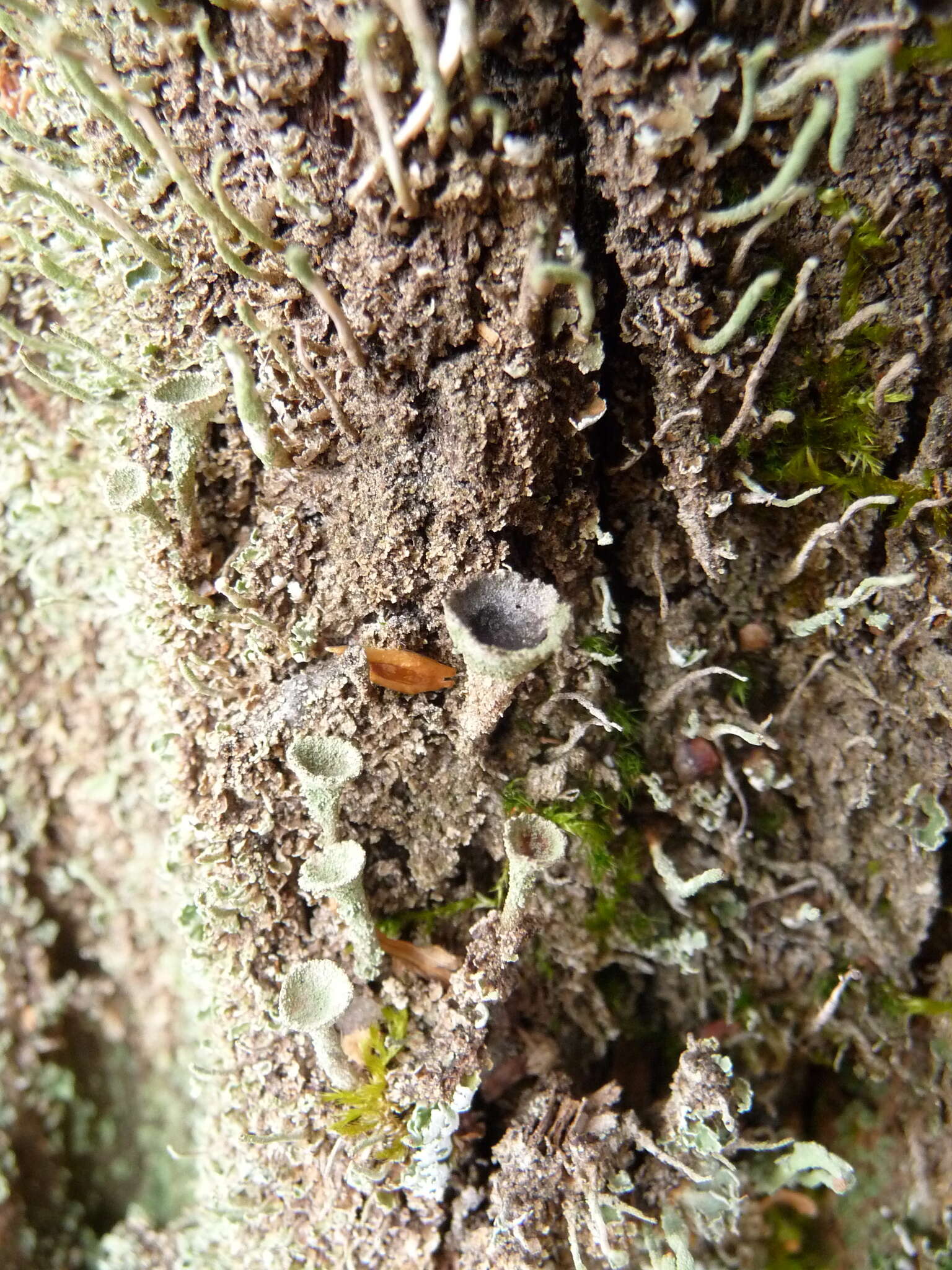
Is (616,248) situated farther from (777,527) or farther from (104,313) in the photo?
(104,313)

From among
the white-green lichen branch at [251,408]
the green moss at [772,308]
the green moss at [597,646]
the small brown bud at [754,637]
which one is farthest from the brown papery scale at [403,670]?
the green moss at [772,308]

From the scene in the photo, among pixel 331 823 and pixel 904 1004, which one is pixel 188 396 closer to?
pixel 331 823

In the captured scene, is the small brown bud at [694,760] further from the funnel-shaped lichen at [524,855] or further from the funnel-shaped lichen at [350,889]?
the funnel-shaped lichen at [350,889]

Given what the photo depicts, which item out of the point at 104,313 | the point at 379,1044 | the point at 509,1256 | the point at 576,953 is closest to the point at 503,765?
the point at 576,953

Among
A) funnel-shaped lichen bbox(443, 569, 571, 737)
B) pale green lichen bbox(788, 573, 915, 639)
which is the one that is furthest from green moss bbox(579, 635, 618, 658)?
pale green lichen bbox(788, 573, 915, 639)

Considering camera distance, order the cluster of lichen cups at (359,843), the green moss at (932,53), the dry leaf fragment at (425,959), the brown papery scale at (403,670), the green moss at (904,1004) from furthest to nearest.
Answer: the green moss at (904,1004)
the dry leaf fragment at (425,959)
the brown papery scale at (403,670)
the cluster of lichen cups at (359,843)
the green moss at (932,53)

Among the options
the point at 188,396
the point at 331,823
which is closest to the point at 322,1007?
the point at 331,823
